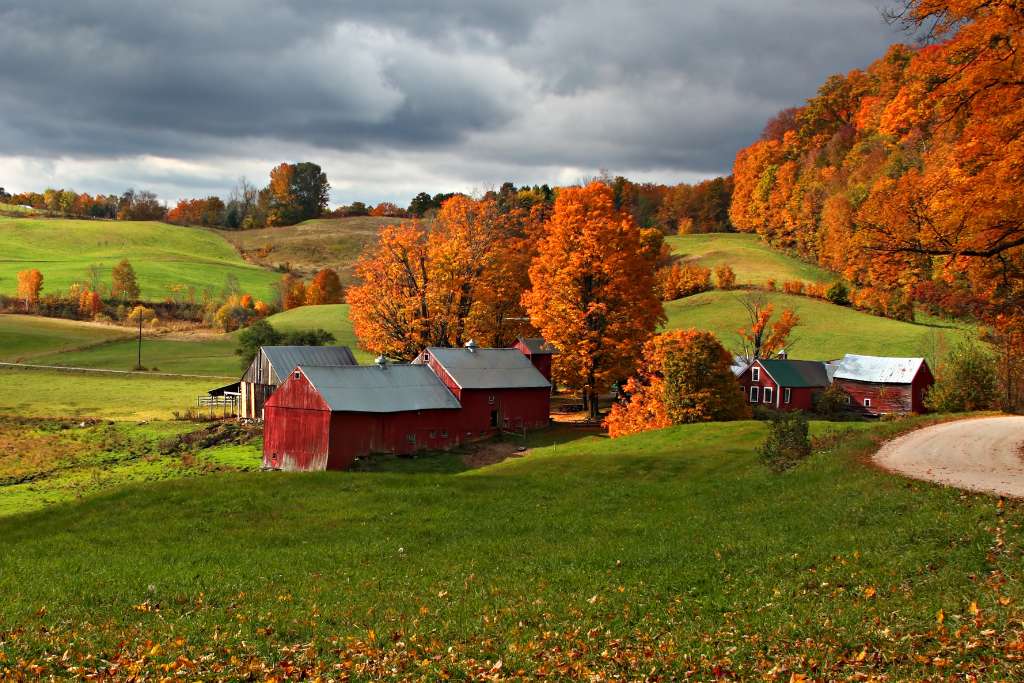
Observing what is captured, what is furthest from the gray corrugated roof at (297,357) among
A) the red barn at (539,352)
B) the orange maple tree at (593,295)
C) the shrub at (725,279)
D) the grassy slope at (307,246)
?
the grassy slope at (307,246)

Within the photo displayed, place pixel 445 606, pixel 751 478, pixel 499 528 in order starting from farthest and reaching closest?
pixel 751 478, pixel 499 528, pixel 445 606

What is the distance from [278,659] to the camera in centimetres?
1277

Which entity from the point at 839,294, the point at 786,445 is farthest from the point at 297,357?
the point at 839,294

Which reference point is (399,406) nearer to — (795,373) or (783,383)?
(783,383)

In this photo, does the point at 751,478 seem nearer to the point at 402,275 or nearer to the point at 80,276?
the point at 402,275

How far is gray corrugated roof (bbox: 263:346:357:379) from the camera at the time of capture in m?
62.6

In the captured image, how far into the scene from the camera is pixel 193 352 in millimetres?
102000

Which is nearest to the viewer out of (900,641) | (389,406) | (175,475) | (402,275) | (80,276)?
(900,641)

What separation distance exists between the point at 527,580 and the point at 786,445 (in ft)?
47.9

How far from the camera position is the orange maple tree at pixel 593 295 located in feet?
181

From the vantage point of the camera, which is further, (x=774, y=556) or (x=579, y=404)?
(x=579, y=404)

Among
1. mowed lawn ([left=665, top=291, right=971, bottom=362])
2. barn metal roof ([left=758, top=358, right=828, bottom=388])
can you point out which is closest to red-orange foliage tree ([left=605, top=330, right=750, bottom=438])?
barn metal roof ([left=758, top=358, right=828, bottom=388])

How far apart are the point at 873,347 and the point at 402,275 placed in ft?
158

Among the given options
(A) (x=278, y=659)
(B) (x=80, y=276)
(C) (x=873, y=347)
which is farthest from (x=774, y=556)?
(B) (x=80, y=276)
